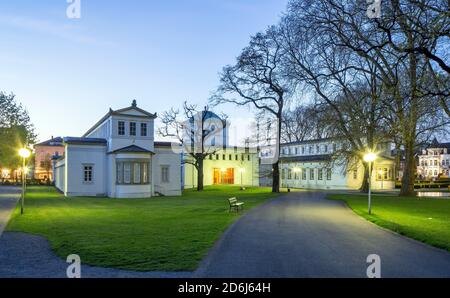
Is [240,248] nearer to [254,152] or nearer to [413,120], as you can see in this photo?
[413,120]

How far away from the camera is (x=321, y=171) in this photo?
56.9 metres

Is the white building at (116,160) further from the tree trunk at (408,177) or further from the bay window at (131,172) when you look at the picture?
the tree trunk at (408,177)

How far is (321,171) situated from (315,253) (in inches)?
1915

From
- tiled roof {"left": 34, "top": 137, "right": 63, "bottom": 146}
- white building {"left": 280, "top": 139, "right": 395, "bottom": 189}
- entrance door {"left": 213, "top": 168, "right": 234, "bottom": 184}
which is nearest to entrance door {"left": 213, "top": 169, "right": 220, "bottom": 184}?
entrance door {"left": 213, "top": 168, "right": 234, "bottom": 184}

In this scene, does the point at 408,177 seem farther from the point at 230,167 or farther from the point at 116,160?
the point at 230,167

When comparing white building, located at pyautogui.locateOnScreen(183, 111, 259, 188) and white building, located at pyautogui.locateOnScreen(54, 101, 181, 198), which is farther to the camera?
white building, located at pyautogui.locateOnScreen(183, 111, 259, 188)

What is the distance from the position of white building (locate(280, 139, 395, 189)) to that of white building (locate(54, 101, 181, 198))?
25.1m

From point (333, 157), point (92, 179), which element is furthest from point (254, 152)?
point (92, 179)

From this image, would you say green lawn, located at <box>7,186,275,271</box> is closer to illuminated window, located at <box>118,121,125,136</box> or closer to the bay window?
the bay window

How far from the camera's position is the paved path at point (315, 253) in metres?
7.98

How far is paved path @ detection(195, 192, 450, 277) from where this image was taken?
314 inches

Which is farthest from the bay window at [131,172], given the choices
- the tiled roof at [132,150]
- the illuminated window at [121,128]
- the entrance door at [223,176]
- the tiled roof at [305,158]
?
the entrance door at [223,176]
